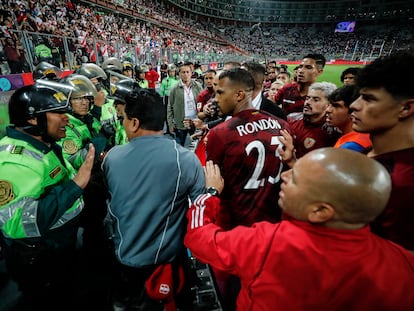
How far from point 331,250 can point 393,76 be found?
1314 millimetres

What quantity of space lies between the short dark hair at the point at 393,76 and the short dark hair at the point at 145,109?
1519mm

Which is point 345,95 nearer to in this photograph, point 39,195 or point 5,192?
point 39,195

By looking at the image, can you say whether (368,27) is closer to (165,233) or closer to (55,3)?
(55,3)

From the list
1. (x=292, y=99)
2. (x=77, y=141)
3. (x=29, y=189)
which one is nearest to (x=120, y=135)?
(x=77, y=141)

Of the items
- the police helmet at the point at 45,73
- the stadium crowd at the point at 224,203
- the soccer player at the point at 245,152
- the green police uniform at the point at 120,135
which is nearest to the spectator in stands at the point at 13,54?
the police helmet at the point at 45,73

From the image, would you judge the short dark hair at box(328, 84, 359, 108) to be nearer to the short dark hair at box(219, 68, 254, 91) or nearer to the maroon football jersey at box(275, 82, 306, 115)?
the short dark hair at box(219, 68, 254, 91)

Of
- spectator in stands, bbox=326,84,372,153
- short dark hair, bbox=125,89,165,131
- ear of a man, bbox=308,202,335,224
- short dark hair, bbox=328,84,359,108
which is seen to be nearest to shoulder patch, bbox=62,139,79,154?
short dark hair, bbox=125,89,165,131

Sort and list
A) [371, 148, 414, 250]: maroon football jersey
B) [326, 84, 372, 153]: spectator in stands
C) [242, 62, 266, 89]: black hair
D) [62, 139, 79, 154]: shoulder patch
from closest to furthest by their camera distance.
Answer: [371, 148, 414, 250]: maroon football jersey
[326, 84, 372, 153]: spectator in stands
[62, 139, 79, 154]: shoulder patch
[242, 62, 266, 89]: black hair

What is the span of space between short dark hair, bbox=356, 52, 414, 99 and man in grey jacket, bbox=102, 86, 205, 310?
1379mm

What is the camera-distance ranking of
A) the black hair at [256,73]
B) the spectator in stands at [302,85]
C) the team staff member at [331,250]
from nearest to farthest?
the team staff member at [331,250] < the black hair at [256,73] < the spectator in stands at [302,85]

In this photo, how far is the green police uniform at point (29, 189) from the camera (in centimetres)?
151

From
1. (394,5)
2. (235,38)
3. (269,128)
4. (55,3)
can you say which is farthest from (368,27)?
(269,128)

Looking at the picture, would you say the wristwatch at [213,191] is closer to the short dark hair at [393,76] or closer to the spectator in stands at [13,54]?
the short dark hair at [393,76]

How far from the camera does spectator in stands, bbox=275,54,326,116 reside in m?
4.27
